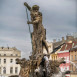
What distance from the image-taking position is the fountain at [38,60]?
65.6ft

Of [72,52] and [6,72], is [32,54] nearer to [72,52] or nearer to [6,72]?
[72,52]

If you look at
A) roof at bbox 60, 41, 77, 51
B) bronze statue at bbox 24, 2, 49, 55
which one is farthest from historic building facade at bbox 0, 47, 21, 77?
bronze statue at bbox 24, 2, 49, 55

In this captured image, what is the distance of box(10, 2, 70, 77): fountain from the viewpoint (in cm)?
2000

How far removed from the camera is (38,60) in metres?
20.7

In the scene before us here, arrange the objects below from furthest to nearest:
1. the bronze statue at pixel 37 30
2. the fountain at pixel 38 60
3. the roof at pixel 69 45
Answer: the roof at pixel 69 45 → the bronze statue at pixel 37 30 → the fountain at pixel 38 60

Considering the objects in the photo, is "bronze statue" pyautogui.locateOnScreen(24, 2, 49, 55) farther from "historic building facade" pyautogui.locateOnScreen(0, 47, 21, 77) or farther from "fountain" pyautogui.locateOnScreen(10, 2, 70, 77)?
"historic building facade" pyautogui.locateOnScreen(0, 47, 21, 77)

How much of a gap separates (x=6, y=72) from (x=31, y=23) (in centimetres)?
6416

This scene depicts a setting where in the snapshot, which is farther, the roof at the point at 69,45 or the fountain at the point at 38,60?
the roof at the point at 69,45

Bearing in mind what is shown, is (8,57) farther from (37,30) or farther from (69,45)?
(37,30)

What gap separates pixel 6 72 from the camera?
86188mm

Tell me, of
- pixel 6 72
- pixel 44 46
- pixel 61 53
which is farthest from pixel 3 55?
pixel 44 46

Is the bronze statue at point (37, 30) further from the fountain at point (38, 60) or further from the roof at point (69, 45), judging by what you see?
the roof at point (69, 45)

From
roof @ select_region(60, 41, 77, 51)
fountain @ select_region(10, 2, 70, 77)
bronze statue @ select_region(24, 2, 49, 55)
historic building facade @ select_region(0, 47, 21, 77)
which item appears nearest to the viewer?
fountain @ select_region(10, 2, 70, 77)

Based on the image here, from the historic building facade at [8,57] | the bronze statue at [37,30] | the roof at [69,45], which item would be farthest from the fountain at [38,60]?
the historic building facade at [8,57]
